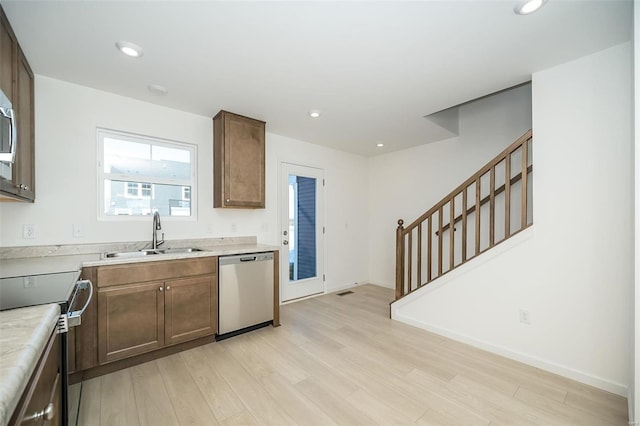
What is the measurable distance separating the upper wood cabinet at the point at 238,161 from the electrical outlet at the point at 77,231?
1230mm

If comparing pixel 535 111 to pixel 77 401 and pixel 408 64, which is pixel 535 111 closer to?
pixel 408 64

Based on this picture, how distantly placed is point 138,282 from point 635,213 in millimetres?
3422

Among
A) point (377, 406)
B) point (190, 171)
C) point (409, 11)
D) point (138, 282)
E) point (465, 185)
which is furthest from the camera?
point (190, 171)

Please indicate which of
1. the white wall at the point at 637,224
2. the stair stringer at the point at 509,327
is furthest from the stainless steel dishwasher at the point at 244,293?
the white wall at the point at 637,224

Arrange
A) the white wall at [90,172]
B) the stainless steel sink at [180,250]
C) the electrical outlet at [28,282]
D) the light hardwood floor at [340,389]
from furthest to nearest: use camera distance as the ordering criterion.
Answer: the stainless steel sink at [180,250]
the white wall at [90,172]
the light hardwood floor at [340,389]
the electrical outlet at [28,282]

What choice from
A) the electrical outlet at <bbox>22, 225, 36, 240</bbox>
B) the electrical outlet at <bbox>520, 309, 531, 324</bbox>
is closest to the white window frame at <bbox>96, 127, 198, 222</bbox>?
the electrical outlet at <bbox>22, 225, 36, 240</bbox>

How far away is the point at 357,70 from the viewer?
7.52ft

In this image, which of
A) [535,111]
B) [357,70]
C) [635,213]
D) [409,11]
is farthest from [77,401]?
[535,111]

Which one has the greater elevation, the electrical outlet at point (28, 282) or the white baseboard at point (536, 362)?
the electrical outlet at point (28, 282)

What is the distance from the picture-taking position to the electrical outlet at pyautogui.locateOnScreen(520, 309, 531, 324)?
2.41m

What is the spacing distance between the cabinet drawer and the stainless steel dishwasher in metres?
0.16

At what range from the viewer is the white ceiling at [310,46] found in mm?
1649

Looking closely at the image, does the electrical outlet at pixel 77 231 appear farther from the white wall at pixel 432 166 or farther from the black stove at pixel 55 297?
the white wall at pixel 432 166

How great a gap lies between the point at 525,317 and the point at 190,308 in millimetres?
3003
